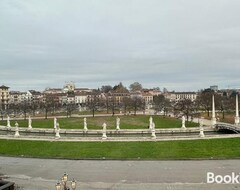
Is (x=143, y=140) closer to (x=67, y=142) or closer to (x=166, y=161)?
(x=67, y=142)

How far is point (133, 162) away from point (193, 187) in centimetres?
1018

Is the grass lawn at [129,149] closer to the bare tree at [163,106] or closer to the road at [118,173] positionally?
the road at [118,173]

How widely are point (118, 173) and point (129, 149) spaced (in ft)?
36.0

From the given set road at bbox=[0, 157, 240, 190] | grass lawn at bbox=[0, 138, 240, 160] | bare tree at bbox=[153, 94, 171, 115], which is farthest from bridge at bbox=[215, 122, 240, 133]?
bare tree at bbox=[153, 94, 171, 115]

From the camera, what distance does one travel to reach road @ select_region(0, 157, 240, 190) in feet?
76.6

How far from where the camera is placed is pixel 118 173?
27359 mm

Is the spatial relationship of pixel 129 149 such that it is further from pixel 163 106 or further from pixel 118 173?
pixel 163 106

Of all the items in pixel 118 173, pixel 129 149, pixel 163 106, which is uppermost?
pixel 163 106

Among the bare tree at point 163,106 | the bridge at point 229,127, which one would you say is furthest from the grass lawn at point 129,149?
the bare tree at point 163,106

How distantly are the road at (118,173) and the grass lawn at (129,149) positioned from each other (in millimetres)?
2517

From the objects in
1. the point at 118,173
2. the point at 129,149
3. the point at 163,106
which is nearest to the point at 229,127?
the point at 129,149

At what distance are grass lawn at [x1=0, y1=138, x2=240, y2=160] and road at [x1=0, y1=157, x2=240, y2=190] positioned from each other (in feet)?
8.26

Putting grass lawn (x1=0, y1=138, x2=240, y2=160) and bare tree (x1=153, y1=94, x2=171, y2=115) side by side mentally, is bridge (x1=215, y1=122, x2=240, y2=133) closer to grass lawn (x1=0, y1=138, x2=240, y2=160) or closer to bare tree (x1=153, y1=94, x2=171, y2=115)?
grass lawn (x1=0, y1=138, x2=240, y2=160)

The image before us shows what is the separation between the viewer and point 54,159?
34.8 meters
